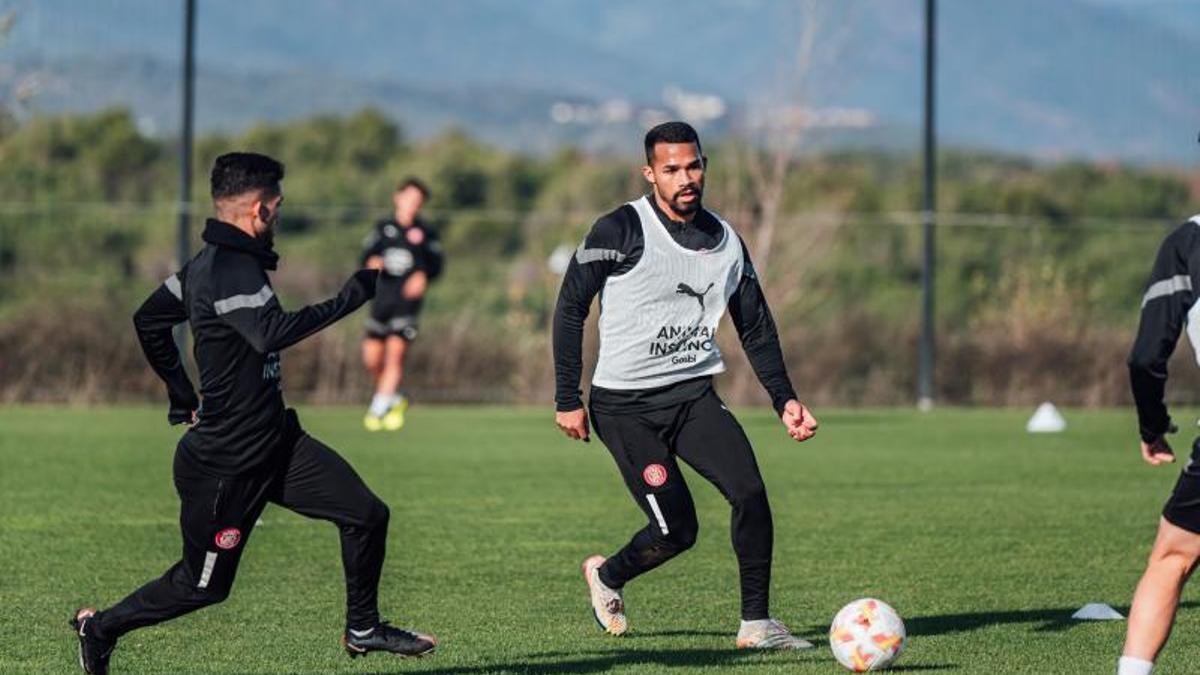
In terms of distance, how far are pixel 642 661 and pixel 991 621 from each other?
179 cm

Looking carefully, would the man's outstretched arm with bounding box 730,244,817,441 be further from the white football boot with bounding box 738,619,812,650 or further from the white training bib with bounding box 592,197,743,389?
the white football boot with bounding box 738,619,812,650

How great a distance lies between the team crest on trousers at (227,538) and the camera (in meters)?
7.40

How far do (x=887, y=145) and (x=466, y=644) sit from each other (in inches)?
2192

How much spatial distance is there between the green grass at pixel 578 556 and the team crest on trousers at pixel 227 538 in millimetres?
683

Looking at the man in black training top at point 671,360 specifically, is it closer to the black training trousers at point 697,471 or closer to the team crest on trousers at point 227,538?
the black training trousers at point 697,471

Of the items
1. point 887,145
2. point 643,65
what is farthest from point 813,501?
point 643,65

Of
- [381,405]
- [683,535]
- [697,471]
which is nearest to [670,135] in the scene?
[697,471]

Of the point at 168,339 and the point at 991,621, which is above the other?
the point at 168,339

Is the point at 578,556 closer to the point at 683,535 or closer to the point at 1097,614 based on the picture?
the point at 683,535

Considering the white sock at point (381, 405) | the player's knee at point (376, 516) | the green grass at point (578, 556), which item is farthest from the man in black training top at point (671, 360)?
the white sock at point (381, 405)

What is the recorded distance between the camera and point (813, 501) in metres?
14.4

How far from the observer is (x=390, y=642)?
25.3 feet

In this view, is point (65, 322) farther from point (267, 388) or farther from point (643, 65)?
point (643, 65)

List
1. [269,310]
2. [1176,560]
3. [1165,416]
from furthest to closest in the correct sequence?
[269,310] → [1165,416] → [1176,560]
